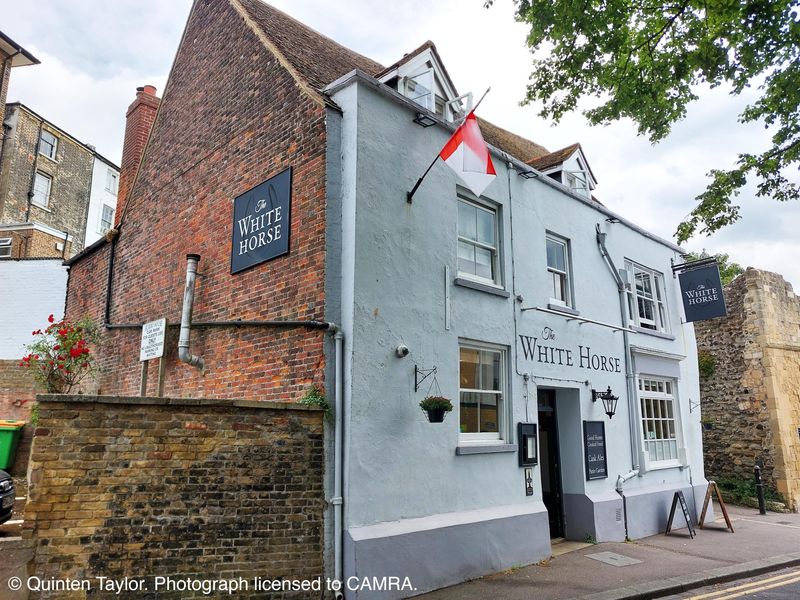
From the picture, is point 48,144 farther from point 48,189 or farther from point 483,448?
point 483,448

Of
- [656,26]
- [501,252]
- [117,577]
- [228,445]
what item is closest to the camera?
[117,577]

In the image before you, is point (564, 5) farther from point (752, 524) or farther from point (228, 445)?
point (752, 524)

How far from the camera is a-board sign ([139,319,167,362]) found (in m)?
10.2

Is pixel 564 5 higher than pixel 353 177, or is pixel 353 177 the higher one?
pixel 564 5

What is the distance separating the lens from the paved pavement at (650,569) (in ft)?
25.6

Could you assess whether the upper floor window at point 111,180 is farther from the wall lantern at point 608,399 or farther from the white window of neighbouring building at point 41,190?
the wall lantern at point 608,399

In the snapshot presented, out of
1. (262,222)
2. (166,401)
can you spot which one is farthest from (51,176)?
(166,401)

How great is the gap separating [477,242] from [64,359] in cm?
895

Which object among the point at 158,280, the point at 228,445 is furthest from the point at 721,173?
the point at 158,280

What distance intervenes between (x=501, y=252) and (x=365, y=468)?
487 centimetres

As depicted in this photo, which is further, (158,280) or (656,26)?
(158,280)

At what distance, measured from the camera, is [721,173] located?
1089 cm

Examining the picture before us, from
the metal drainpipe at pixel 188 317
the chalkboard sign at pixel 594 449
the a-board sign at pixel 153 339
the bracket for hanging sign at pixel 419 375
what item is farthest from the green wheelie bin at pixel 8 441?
the chalkboard sign at pixel 594 449

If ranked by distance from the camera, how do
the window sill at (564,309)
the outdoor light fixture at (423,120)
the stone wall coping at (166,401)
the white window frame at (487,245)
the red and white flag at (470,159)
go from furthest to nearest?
the window sill at (564,309), the white window frame at (487,245), the outdoor light fixture at (423,120), the red and white flag at (470,159), the stone wall coping at (166,401)
